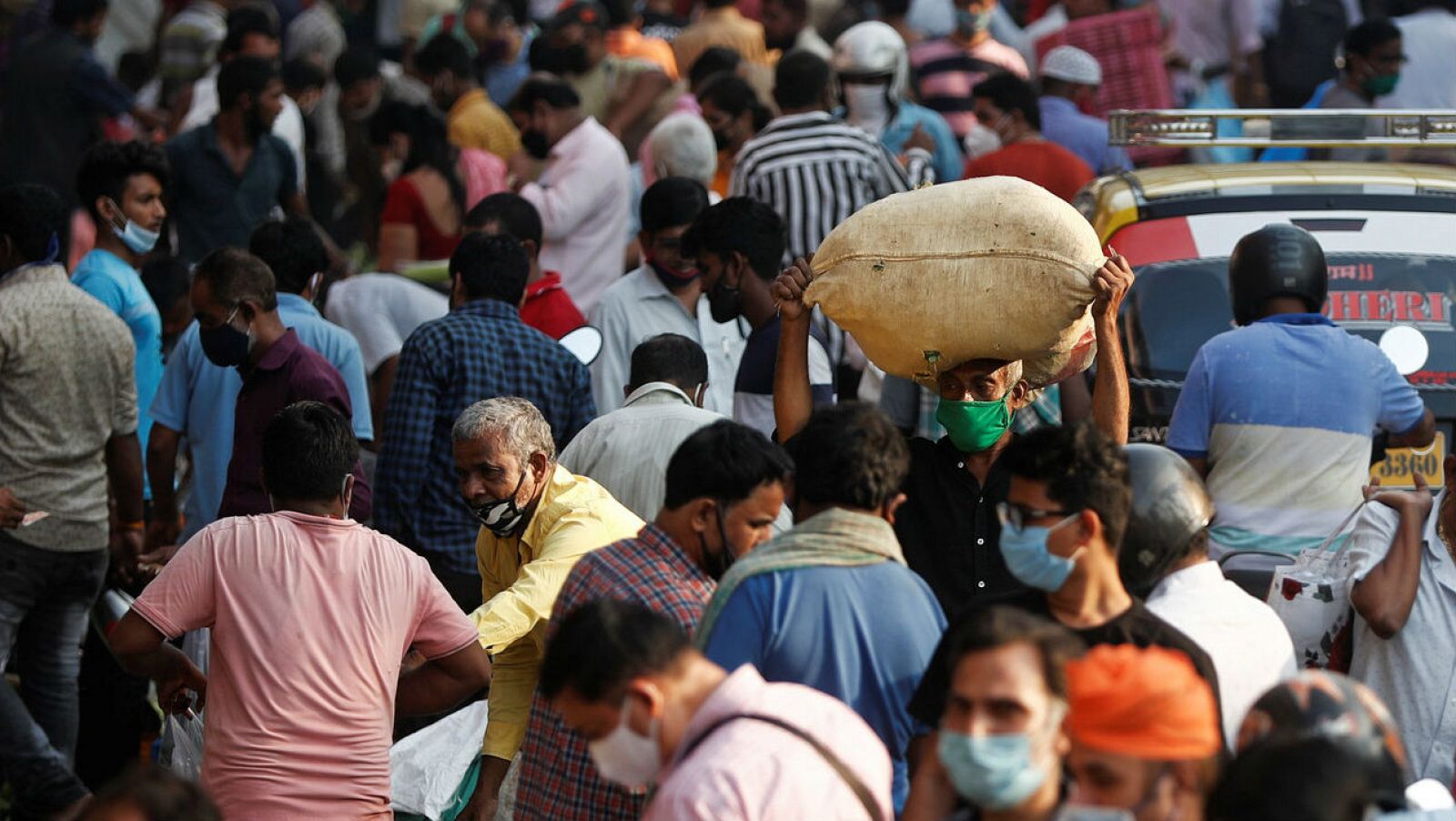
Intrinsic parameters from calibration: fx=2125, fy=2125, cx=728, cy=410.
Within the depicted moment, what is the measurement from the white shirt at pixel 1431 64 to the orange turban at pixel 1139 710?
9.78 meters

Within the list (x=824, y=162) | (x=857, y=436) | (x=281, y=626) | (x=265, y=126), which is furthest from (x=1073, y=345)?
(x=265, y=126)

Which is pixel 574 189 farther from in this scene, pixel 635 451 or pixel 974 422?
pixel 974 422

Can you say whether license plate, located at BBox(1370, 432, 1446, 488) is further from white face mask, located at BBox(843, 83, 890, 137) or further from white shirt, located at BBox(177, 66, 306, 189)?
white shirt, located at BBox(177, 66, 306, 189)

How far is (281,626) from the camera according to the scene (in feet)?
16.6

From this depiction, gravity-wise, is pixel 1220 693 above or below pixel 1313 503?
above

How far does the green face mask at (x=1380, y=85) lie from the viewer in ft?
37.5

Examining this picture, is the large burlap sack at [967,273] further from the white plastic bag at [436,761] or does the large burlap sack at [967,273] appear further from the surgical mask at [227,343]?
the surgical mask at [227,343]

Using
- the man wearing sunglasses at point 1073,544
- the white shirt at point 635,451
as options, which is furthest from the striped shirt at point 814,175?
the man wearing sunglasses at point 1073,544

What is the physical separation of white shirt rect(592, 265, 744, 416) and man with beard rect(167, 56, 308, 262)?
2.97m

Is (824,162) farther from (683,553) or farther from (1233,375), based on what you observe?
(683,553)

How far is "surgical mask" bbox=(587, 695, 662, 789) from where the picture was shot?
143 inches

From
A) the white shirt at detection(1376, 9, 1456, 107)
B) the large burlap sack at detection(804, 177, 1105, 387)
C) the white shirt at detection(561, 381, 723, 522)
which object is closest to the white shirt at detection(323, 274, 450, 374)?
the white shirt at detection(561, 381, 723, 522)

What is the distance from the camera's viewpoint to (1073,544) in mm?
4262

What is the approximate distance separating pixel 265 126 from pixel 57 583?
11.7 ft
